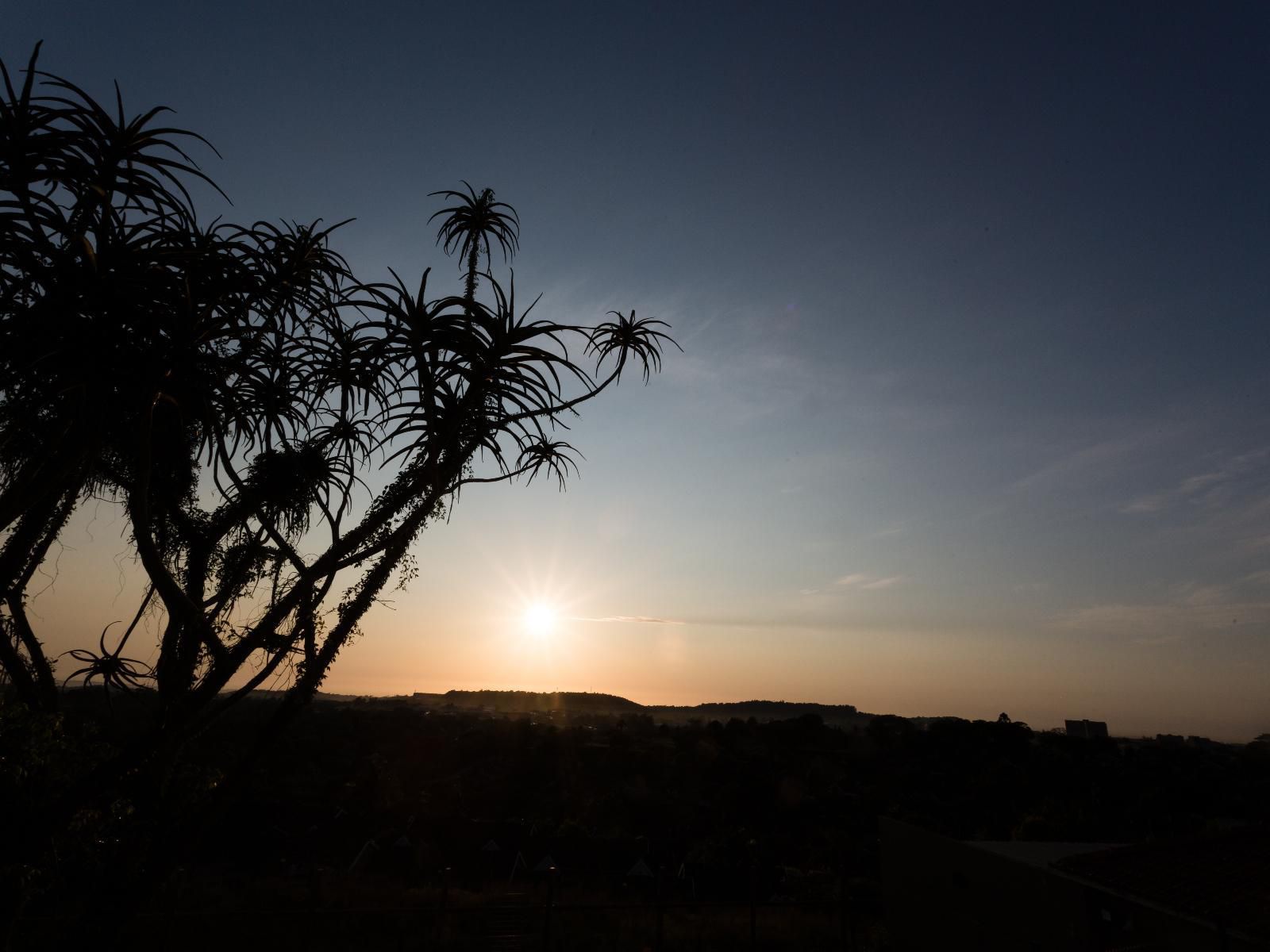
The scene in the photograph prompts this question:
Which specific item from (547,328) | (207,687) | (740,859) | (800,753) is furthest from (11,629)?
(800,753)

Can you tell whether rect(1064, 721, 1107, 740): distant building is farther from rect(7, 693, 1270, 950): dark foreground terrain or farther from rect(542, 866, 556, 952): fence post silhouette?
rect(542, 866, 556, 952): fence post silhouette

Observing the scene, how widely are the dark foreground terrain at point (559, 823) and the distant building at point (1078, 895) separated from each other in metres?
1.37

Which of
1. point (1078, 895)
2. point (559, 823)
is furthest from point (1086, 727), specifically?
point (1078, 895)

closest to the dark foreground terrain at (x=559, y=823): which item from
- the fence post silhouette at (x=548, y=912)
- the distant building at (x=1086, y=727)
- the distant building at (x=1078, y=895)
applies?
the fence post silhouette at (x=548, y=912)

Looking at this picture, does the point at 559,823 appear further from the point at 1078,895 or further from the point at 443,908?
the point at 1078,895

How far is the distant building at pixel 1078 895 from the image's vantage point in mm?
12141

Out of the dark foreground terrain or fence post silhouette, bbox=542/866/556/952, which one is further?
fence post silhouette, bbox=542/866/556/952

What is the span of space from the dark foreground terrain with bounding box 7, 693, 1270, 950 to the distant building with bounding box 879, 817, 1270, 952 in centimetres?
137

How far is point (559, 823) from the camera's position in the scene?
130ft

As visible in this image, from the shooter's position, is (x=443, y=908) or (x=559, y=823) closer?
(x=443, y=908)

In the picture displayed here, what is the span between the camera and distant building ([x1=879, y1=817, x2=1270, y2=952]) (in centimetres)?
1214

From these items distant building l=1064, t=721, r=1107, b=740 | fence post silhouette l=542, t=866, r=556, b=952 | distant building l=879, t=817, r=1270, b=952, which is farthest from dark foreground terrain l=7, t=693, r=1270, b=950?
distant building l=1064, t=721, r=1107, b=740

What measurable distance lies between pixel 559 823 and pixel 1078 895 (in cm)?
3027

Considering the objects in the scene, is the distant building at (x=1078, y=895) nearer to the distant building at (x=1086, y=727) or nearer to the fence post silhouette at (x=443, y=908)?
A: the fence post silhouette at (x=443, y=908)
